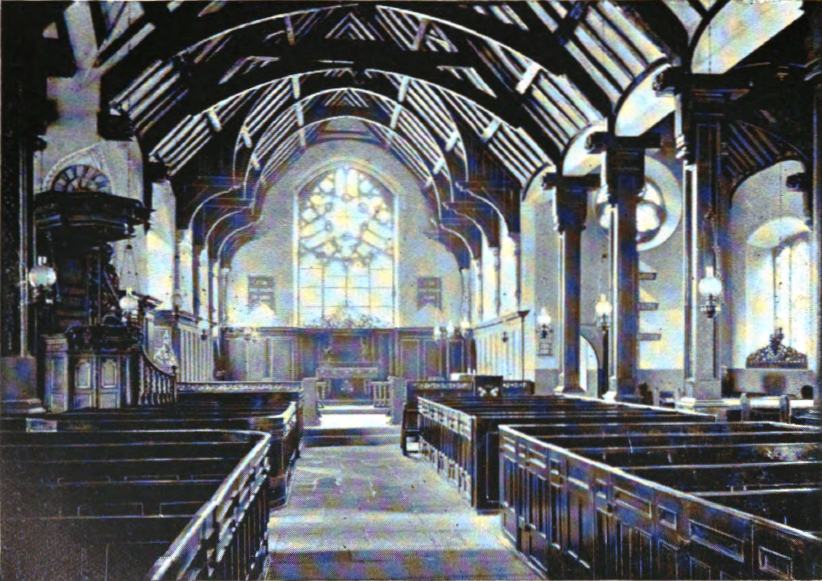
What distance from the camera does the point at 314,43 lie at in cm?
1383

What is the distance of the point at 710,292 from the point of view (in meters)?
8.80

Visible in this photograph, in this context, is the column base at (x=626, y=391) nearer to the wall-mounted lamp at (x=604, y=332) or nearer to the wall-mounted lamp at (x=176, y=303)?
the wall-mounted lamp at (x=604, y=332)

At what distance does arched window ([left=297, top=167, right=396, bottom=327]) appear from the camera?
84.6 feet

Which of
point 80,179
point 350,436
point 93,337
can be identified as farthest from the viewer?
point 350,436

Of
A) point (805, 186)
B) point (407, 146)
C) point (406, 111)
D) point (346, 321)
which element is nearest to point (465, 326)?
point (346, 321)

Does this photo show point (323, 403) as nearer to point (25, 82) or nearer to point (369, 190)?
point (369, 190)

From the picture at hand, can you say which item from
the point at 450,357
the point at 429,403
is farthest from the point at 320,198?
the point at 429,403

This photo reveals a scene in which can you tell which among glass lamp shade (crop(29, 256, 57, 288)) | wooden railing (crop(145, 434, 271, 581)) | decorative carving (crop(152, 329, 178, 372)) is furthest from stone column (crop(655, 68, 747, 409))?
decorative carving (crop(152, 329, 178, 372))

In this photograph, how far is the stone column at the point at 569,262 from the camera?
14.9 meters

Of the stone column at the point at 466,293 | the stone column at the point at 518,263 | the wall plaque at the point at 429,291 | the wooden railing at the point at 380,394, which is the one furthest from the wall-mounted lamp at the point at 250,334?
the stone column at the point at 518,263

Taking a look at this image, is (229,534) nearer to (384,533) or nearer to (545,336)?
(384,533)

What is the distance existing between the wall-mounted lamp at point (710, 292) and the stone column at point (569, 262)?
5837mm

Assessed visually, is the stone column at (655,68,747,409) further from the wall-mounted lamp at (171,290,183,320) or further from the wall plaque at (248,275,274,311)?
the wall plaque at (248,275,274,311)

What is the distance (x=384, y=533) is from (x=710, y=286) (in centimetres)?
411
